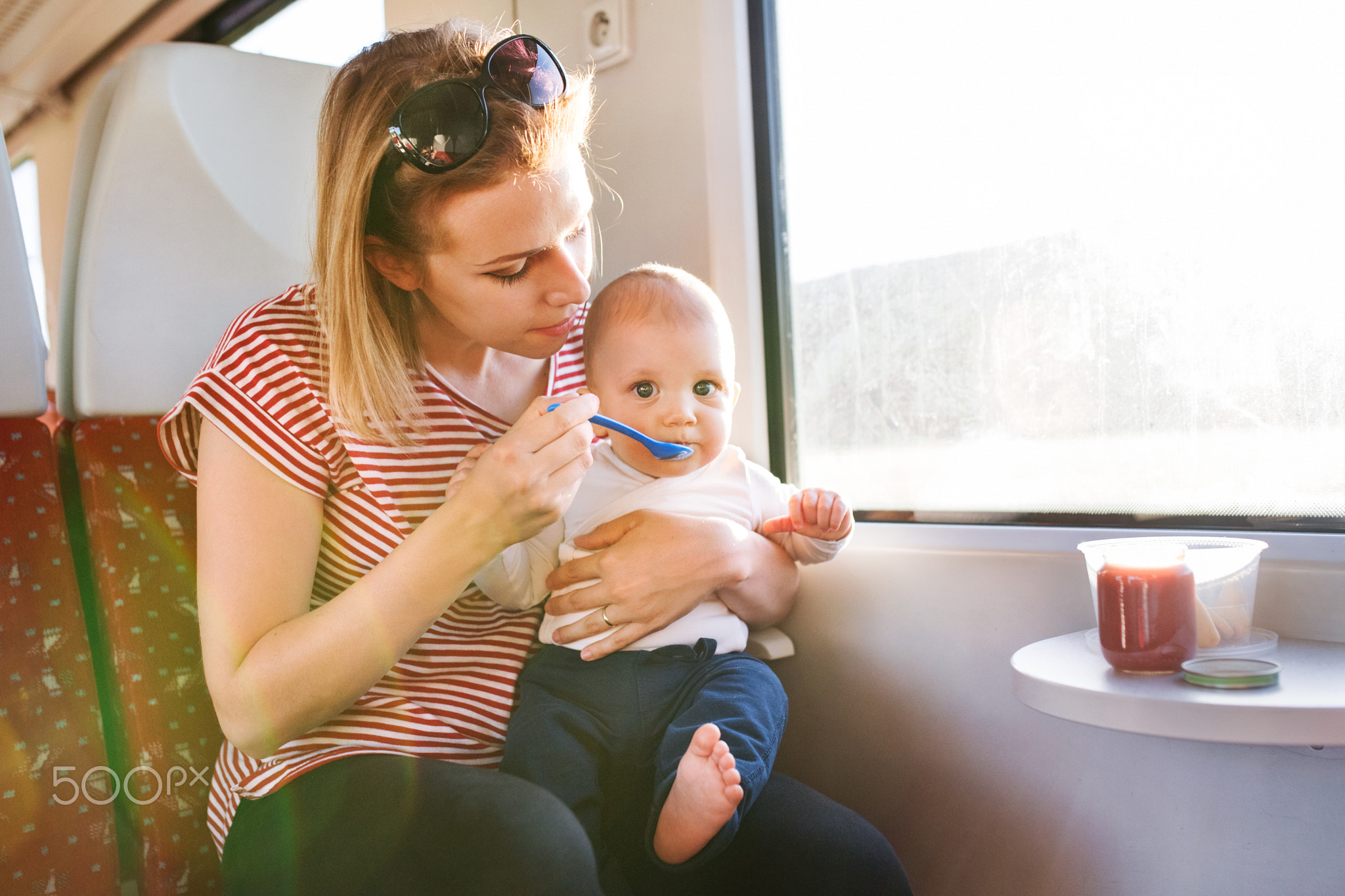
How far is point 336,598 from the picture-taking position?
3.19 ft

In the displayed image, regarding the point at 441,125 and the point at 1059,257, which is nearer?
the point at 441,125

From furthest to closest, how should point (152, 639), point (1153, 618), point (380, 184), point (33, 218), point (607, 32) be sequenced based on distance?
point (33, 218) → point (607, 32) → point (152, 639) → point (380, 184) → point (1153, 618)

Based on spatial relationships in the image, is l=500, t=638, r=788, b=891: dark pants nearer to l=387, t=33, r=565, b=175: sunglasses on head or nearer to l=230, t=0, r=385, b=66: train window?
l=387, t=33, r=565, b=175: sunglasses on head

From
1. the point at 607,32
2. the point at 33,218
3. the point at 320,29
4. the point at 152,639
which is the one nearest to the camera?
the point at 152,639

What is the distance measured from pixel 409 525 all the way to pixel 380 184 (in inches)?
15.5

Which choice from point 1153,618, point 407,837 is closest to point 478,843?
point 407,837

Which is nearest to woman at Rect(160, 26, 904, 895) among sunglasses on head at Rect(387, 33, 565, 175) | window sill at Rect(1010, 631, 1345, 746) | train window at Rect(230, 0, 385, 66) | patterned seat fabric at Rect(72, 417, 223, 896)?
sunglasses on head at Rect(387, 33, 565, 175)

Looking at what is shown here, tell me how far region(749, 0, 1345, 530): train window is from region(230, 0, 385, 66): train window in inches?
46.4

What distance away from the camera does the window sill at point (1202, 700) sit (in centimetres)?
79

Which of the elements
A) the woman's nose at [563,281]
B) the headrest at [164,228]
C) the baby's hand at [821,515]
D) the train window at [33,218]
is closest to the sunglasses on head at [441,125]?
the woman's nose at [563,281]

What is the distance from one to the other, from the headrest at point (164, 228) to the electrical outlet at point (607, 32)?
22.8 inches

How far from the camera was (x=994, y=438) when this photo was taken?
134 cm

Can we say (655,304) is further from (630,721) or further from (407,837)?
(407,837)

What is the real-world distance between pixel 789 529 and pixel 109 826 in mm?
1015
